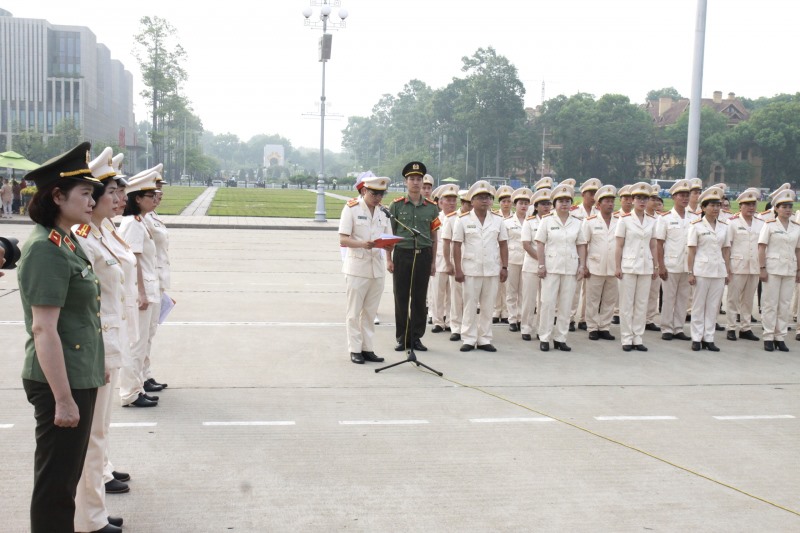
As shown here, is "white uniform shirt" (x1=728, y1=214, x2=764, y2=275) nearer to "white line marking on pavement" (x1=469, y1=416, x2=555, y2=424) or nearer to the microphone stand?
the microphone stand

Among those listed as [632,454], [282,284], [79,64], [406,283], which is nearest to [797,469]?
[632,454]

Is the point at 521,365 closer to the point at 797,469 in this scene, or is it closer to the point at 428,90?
the point at 797,469

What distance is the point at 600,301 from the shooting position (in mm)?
10336

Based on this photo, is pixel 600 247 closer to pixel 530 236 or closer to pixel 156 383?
pixel 530 236

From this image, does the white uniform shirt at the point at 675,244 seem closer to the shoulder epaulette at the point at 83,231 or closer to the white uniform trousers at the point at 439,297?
the white uniform trousers at the point at 439,297

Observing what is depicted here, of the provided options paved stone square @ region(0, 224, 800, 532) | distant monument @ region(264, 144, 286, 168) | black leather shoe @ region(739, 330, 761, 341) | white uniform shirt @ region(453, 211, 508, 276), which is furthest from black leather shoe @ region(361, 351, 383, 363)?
distant monument @ region(264, 144, 286, 168)

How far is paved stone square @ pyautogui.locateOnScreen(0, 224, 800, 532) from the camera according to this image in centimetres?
443

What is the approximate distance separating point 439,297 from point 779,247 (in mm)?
4395

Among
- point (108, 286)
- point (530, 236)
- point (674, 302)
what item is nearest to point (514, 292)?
point (530, 236)

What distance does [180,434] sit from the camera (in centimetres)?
568

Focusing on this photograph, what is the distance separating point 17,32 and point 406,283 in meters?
116

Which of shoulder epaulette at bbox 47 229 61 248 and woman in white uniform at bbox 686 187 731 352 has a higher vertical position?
shoulder epaulette at bbox 47 229 61 248

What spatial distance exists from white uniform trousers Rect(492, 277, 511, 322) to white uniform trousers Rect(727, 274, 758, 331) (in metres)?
3.05

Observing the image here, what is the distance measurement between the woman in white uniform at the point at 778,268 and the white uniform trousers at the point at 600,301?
6.07ft
